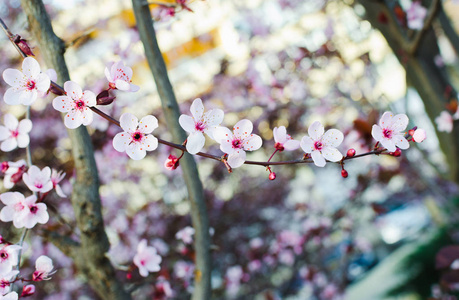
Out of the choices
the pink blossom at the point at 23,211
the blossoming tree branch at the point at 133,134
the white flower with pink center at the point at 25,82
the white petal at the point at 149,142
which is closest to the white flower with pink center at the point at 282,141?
the blossoming tree branch at the point at 133,134

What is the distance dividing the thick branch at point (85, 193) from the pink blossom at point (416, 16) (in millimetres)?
1899

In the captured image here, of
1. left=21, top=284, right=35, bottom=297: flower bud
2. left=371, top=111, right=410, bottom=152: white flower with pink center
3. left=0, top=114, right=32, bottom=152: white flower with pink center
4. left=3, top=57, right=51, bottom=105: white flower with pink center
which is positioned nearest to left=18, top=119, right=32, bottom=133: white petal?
left=0, top=114, right=32, bottom=152: white flower with pink center

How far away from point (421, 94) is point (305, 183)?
154 inches

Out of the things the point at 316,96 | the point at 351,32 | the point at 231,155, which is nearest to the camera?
the point at 231,155

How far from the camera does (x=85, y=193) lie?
1.26m

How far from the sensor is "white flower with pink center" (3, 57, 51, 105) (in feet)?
2.79

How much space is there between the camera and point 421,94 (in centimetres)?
223

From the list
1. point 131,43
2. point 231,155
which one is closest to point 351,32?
point 131,43

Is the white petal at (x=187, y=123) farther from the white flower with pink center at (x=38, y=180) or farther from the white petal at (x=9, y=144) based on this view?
the white petal at (x=9, y=144)

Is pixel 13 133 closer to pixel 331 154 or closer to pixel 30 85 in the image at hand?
pixel 30 85

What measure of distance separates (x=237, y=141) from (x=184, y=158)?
400mm

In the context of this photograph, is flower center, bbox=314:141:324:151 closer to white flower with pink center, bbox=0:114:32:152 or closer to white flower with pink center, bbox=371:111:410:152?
white flower with pink center, bbox=371:111:410:152

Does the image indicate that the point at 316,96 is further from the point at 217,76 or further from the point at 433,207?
the point at 433,207

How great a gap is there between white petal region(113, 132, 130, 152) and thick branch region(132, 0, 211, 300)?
36 centimetres
